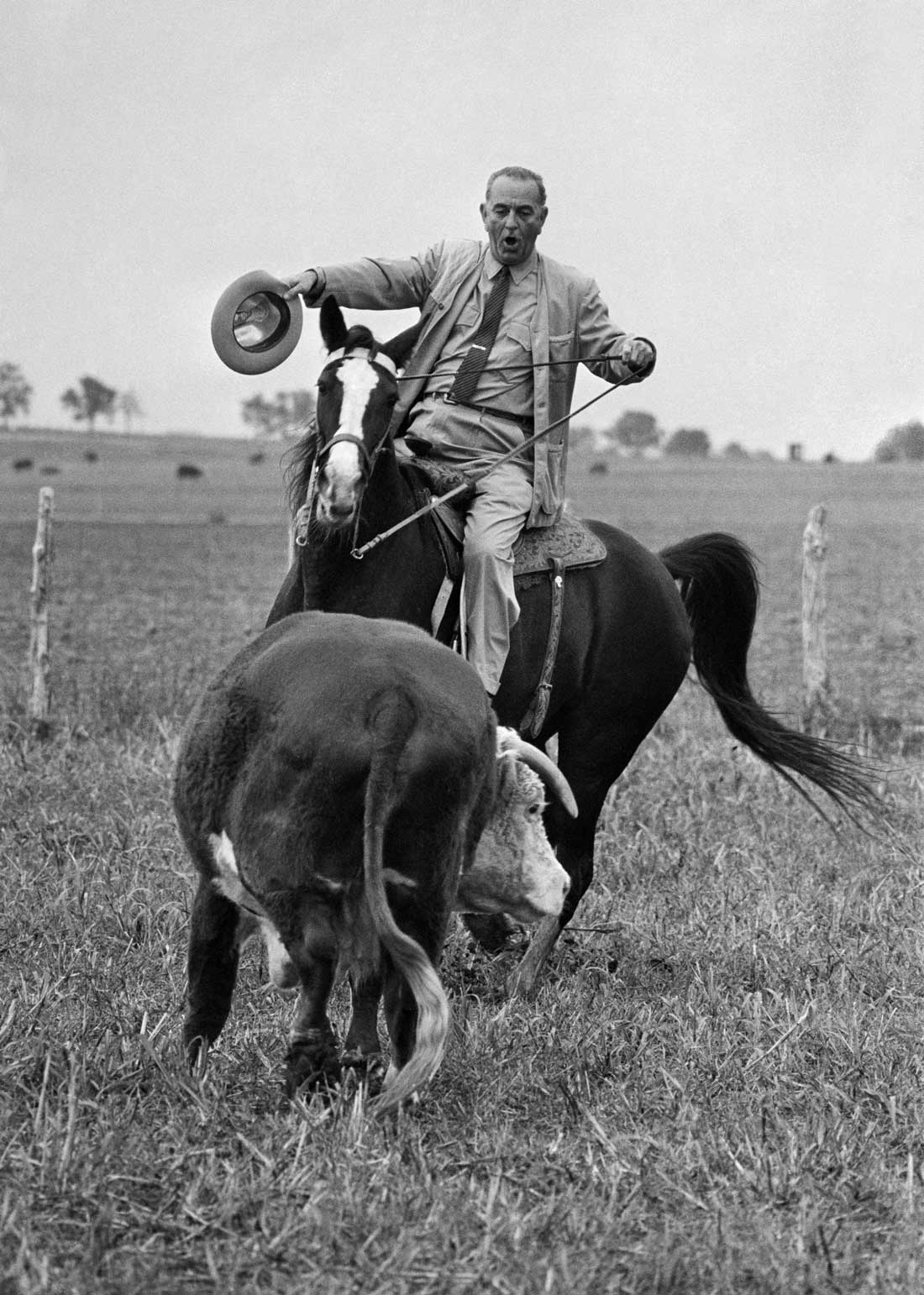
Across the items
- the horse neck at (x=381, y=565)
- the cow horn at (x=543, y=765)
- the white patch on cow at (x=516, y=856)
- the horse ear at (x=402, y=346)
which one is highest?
the horse ear at (x=402, y=346)

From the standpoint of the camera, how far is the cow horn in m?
4.22

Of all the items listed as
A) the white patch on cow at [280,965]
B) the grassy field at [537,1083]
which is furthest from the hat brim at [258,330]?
the white patch on cow at [280,965]

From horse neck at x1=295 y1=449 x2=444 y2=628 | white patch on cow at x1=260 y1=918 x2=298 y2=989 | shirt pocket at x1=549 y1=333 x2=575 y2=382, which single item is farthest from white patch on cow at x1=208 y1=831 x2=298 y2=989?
shirt pocket at x1=549 y1=333 x2=575 y2=382

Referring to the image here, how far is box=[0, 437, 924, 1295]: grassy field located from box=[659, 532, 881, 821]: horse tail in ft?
1.59

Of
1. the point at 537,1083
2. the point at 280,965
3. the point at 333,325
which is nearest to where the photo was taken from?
the point at 280,965

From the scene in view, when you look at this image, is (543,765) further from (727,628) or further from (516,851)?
(727,628)

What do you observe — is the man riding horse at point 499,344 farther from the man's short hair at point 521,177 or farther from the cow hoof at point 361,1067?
the cow hoof at point 361,1067

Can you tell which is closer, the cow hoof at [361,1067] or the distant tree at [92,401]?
the cow hoof at [361,1067]

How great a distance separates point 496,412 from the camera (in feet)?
20.7

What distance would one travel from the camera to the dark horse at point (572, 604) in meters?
5.46

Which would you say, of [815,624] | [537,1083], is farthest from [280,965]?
[815,624]

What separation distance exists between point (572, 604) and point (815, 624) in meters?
6.28

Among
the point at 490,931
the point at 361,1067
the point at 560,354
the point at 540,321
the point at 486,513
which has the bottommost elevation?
the point at 490,931

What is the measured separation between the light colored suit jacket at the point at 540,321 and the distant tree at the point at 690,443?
100m
